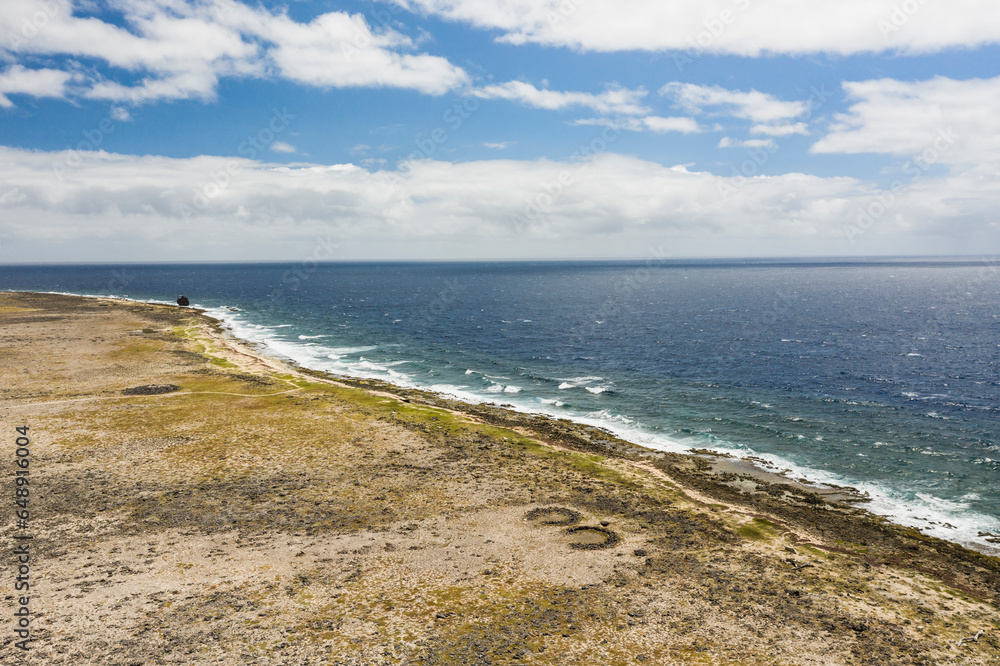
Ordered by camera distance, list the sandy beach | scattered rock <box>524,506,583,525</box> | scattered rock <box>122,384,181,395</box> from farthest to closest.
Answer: scattered rock <box>122,384,181,395</box>, scattered rock <box>524,506,583,525</box>, the sandy beach

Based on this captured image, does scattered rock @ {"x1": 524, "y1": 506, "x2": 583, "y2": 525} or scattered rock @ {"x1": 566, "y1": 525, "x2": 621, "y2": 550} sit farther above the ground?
scattered rock @ {"x1": 524, "y1": 506, "x2": 583, "y2": 525}

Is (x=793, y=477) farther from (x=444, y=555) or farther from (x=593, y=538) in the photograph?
(x=444, y=555)

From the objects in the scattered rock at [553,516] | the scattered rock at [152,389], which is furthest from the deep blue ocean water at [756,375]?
the scattered rock at [152,389]

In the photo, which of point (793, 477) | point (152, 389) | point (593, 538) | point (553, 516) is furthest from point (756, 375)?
point (152, 389)

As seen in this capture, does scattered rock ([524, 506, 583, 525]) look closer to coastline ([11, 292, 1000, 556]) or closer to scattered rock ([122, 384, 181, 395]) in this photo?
coastline ([11, 292, 1000, 556])

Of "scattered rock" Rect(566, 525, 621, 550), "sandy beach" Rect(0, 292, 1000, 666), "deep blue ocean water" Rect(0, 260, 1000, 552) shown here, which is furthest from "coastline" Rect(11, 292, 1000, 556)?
"scattered rock" Rect(566, 525, 621, 550)

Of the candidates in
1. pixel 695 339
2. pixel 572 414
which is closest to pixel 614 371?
pixel 572 414

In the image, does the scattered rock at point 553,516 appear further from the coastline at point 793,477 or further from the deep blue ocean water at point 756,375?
the deep blue ocean water at point 756,375

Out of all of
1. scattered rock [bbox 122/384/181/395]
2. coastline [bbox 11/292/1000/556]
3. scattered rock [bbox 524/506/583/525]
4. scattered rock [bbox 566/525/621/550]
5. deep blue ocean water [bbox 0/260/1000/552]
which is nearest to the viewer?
scattered rock [bbox 566/525/621/550]
